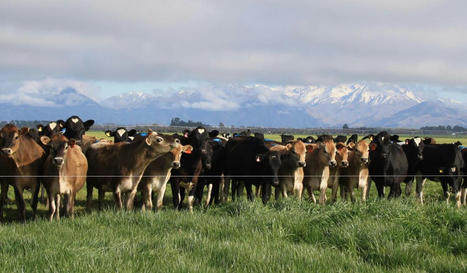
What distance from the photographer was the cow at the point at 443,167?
15536mm

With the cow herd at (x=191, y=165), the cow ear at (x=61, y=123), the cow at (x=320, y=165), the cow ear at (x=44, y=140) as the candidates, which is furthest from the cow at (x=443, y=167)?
the cow ear at (x=61, y=123)

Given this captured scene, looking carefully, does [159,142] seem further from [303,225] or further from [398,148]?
[398,148]

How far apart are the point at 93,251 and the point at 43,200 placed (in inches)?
362

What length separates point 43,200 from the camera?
1496cm

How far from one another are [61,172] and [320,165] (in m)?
7.58

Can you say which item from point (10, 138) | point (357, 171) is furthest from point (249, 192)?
point (10, 138)

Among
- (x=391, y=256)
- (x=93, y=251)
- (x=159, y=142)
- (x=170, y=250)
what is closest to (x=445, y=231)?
(x=391, y=256)

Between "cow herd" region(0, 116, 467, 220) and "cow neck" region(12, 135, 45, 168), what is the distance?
0.07 ft

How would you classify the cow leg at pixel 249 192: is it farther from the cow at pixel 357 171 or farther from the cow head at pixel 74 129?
the cow head at pixel 74 129

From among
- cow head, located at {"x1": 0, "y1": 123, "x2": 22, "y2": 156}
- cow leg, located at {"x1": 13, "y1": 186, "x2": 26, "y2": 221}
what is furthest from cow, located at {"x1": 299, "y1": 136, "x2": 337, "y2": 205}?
cow head, located at {"x1": 0, "y1": 123, "x2": 22, "y2": 156}

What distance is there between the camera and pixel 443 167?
51.8 ft

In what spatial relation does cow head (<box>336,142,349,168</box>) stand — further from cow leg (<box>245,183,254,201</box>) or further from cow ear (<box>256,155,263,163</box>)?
cow leg (<box>245,183,254,201</box>)

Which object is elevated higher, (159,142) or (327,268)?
(159,142)

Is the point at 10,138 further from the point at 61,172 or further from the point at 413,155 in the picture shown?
the point at 413,155
